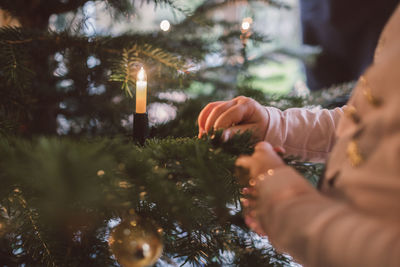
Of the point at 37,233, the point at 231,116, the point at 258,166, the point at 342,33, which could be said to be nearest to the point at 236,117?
the point at 231,116

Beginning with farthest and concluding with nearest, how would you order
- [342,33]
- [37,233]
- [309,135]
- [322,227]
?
[342,33]
[309,135]
[37,233]
[322,227]

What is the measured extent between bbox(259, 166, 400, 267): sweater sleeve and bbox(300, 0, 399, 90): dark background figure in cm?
128

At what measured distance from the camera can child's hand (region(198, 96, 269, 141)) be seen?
450mm

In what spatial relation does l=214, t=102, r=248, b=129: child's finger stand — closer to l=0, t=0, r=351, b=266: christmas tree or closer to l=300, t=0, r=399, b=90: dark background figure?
l=0, t=0, r=351, b=266: christmas tree

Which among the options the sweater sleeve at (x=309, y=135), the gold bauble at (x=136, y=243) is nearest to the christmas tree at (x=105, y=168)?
the gold bauble at (x=136, y=243)

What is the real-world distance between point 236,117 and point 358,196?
0.73 feet

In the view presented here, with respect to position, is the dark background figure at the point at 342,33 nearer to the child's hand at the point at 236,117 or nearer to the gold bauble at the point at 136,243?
the child's hand at the point at 236,117

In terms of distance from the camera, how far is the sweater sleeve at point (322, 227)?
0.24 metres

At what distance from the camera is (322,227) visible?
0.85 feet

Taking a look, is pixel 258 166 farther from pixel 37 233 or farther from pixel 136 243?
pixel 37 233

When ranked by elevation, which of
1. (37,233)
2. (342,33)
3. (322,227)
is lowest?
(37,233)

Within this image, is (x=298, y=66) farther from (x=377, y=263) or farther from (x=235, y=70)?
(x=377, y=263)

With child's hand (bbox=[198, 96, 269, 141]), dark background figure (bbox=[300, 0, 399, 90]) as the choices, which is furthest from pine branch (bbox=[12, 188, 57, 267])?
dark background figure (bbox=[300, 0, 399, 90])

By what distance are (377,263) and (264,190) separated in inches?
4.4
